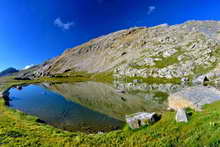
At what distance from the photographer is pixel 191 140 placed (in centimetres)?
1230

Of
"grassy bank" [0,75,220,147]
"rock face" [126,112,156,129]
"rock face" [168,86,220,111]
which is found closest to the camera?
"grassy bank" [0,75,220,147]

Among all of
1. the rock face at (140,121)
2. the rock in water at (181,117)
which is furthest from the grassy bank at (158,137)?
the rock face at (140,121)

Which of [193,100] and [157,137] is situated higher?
[193,100]

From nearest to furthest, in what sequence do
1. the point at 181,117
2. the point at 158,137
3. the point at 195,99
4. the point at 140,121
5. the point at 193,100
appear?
the point at 158,137, the point at 181,117, the point at 140,121, the point at 193,100, the point at 195,99

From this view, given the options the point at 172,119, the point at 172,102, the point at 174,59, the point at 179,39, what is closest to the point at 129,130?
the point at 172,119

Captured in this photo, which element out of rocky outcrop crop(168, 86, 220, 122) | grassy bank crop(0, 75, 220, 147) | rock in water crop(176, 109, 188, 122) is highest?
rocky outcrop crop(168, 86, 220, 122)

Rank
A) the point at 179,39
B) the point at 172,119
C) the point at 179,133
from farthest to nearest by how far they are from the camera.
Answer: the point at 179,39 → the point at 172,119 → the point at 179,133

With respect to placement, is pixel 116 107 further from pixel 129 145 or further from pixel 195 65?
pixel 195 65

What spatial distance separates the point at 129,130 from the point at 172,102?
64.7ft

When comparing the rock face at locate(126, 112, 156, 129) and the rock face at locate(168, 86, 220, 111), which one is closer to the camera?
the rock face at locate(126, 112, 156, 129)

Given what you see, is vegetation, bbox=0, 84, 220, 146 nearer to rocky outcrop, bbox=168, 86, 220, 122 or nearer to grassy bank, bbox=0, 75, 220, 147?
grassy bank, bbox=0, 75, 220, 147

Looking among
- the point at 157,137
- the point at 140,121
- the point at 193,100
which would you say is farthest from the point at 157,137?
the point at 193,100

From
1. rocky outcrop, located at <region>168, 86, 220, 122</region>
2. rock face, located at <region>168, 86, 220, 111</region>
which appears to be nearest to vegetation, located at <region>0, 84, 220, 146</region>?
rocky outcrop, located at <region>168, 86, 220, 122</region>

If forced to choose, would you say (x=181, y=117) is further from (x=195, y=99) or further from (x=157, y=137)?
(x=195, y=99)
